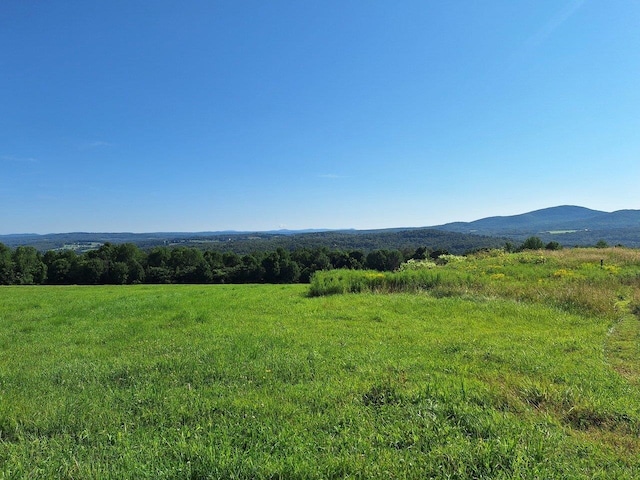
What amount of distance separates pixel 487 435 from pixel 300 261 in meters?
63.8

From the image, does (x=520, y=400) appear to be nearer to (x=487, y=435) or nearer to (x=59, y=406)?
(x=487, y=435)

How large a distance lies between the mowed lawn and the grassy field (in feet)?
0.08

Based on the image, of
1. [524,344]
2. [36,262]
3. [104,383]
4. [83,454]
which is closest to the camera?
[83,454]

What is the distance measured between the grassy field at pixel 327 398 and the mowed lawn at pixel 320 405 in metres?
0.02

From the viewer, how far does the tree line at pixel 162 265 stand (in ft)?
188

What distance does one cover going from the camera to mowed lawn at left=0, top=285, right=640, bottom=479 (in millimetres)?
3404

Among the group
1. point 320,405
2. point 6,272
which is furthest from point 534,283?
point 6,272

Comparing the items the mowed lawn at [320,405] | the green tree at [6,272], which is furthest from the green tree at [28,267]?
the mowed lawn at [320,405]

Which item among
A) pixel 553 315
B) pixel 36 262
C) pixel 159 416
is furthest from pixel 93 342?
pixel 36 262

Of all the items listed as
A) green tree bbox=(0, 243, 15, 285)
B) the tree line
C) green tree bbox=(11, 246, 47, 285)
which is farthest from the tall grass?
green tree bbox=(0, 243, 15, 285)

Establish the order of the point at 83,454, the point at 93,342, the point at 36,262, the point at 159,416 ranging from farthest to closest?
1. the point at 36,262
2. the point at 93,342
3. the point at 159,416
4. the point at 83,454

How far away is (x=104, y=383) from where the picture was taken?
18.5ft

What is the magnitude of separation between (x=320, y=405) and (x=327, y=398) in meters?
0.20

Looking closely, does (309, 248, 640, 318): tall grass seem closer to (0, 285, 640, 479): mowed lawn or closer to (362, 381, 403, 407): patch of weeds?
(0, 285, 640, 479): mowed lawn
